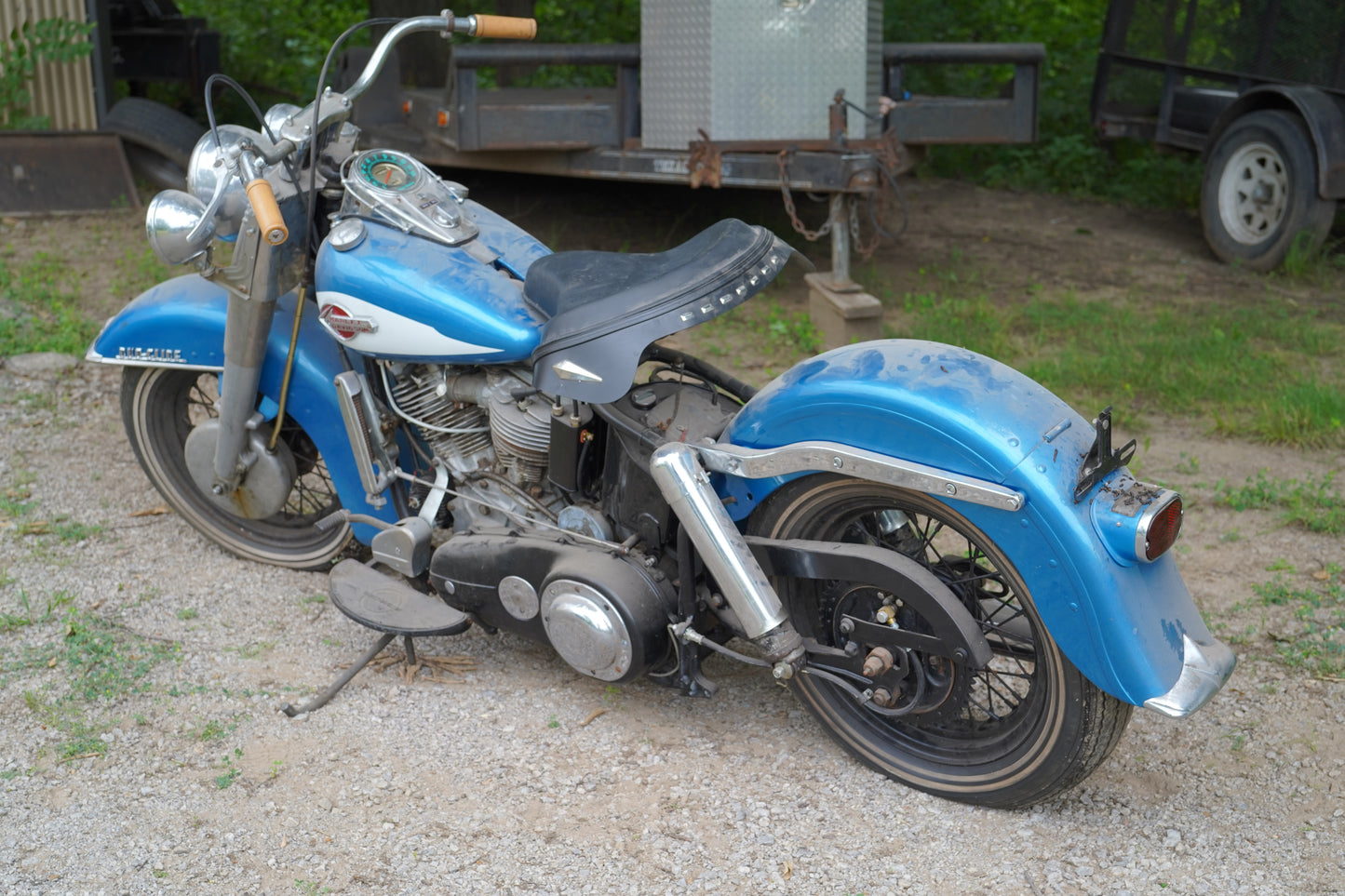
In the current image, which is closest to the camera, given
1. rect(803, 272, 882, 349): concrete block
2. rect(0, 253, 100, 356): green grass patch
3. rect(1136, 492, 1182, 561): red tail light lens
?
rect(1136, 492, 1182, 561): red tail light lens

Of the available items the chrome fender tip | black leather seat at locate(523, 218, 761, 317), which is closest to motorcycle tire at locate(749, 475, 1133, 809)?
the chrome fender tip

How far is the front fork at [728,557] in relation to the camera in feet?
8.98

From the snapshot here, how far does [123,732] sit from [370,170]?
157cm

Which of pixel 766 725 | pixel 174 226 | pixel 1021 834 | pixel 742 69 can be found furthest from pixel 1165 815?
pixel 742 69

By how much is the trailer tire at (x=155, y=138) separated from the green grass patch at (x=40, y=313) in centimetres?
153

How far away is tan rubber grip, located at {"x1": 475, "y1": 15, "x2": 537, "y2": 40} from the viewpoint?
3213 mm


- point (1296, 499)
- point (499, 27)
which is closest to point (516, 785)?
point (499, 27)

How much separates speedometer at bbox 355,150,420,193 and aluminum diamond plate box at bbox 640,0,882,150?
307 centimetres

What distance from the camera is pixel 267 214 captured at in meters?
2.79

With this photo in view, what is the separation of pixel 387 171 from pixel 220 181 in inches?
16.8

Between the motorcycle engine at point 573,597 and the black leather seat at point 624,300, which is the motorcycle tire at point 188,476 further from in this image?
the black leather seat at point 624,300

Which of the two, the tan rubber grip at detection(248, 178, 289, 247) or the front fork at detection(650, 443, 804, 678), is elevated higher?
the tan rubber grip at detection(248, 178, 289, 247)

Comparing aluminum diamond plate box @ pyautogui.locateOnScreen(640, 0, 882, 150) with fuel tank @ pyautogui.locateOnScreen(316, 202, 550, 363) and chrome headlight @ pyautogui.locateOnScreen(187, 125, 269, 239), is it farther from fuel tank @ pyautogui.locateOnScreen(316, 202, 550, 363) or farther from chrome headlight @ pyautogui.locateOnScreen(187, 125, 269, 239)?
chrome headlight @ pyautogui.locateOnScreen(187, 125, 269, 239)

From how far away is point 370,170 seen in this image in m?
3.34
